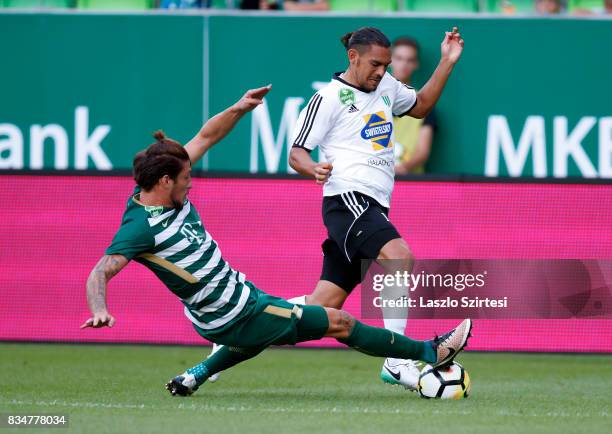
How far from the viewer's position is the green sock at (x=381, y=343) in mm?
7578

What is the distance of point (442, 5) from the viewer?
44.0ft

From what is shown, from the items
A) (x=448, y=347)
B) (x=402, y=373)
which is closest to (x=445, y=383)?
(x=448, y=347)

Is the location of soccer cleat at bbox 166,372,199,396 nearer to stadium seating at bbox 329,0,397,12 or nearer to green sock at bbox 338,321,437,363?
green sock at bbox 338,321,437,363

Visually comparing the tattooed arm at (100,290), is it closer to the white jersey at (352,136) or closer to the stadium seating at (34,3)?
the white jersey at (352,136)

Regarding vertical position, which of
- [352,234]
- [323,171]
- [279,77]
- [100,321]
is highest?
[323,171]

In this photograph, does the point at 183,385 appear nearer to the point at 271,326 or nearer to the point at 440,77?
the point at 271,326

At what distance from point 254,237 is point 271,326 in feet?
12.2

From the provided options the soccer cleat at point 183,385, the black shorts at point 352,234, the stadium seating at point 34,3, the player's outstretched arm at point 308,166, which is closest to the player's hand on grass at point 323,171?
the player's outstretched arm at point 308,166

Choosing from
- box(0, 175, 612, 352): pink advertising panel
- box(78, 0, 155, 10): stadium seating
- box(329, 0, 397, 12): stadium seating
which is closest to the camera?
box(0, 175, 612, 352): pink advertising panel

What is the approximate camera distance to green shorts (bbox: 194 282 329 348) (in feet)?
24.5

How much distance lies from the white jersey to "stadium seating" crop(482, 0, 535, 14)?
5.27 m

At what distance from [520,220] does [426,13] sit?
306 cm

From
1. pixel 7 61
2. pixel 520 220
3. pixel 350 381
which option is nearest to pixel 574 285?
pixel 520 220

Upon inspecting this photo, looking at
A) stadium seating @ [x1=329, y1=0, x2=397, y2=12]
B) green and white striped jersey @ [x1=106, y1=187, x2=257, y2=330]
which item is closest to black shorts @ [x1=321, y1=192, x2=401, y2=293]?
green and white striped jersey @ [x1=106, y1=187, x2=257, y2=330]
